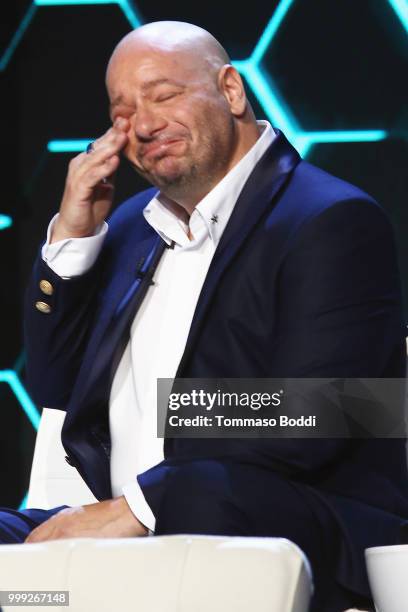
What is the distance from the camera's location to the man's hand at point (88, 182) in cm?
198

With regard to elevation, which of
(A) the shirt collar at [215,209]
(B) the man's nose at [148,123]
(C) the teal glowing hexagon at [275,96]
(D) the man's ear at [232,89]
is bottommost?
(A) the shirt collar at [215,209]

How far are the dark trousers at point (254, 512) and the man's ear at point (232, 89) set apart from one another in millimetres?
692

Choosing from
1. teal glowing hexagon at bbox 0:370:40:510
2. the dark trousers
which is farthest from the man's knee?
teal glowing hexagon at bbox 0:370:40:510

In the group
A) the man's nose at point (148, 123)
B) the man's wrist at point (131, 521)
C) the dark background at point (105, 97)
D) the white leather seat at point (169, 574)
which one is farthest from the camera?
the dark background at point (105, 97)

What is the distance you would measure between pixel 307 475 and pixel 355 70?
1.56 metres

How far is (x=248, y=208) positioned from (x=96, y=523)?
0.55 metres

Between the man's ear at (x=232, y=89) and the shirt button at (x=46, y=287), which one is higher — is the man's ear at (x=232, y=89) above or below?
above

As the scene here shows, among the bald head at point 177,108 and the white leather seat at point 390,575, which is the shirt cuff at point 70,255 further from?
the white leather seat at point 390,575

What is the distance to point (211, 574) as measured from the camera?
1166 mm

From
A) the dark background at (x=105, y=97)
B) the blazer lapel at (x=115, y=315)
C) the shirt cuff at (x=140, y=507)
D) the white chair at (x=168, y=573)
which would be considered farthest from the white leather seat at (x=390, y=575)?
→ the dark background at (x=105, y=97)

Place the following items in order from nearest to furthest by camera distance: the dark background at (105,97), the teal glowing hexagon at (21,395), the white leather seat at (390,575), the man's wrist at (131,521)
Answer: the white leather seat at (390,575)
the man's wrist at (131,521)
the dark background at (105,97)
the teal glowing hexagon at (21,395)

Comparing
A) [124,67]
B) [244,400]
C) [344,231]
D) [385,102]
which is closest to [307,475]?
[244,400]

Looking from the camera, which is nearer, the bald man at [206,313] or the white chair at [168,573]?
the white chair at [168,573]

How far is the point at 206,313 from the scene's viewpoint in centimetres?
180
